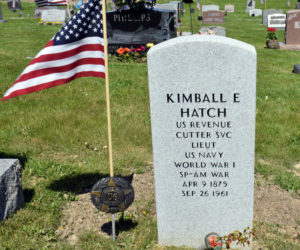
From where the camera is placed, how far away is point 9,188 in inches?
165

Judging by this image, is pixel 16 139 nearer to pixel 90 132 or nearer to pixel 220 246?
pixel 90 132

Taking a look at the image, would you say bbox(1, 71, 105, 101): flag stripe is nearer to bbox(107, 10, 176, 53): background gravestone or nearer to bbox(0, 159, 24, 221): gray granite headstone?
bbox(0, 159, 24, 221): gray granite headstone

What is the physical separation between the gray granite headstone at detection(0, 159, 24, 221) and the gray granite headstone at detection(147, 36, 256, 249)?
1.70 metres

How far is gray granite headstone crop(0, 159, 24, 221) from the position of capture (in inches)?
162

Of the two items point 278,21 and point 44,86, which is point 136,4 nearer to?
point 44,86

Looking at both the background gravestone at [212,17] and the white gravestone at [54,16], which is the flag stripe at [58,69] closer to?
the white gravestone at [54,16]

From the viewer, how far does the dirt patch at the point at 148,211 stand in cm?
422

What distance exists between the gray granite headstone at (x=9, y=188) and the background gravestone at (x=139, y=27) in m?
10.0

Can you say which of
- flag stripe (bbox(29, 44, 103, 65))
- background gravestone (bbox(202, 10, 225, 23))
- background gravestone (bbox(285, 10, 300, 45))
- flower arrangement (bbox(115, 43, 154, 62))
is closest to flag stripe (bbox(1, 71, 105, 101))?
flag stripe (bbox(29, 44, 103, 65))

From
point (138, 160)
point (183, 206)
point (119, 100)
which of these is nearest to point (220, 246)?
point (183, 206)

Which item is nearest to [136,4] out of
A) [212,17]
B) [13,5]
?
[212,17]

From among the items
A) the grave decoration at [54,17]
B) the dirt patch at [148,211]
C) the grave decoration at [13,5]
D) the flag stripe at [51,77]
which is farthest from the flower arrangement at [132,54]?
the grave decoration at [13,5]

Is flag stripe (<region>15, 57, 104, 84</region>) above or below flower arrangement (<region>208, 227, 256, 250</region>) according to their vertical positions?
above

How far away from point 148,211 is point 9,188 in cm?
164
